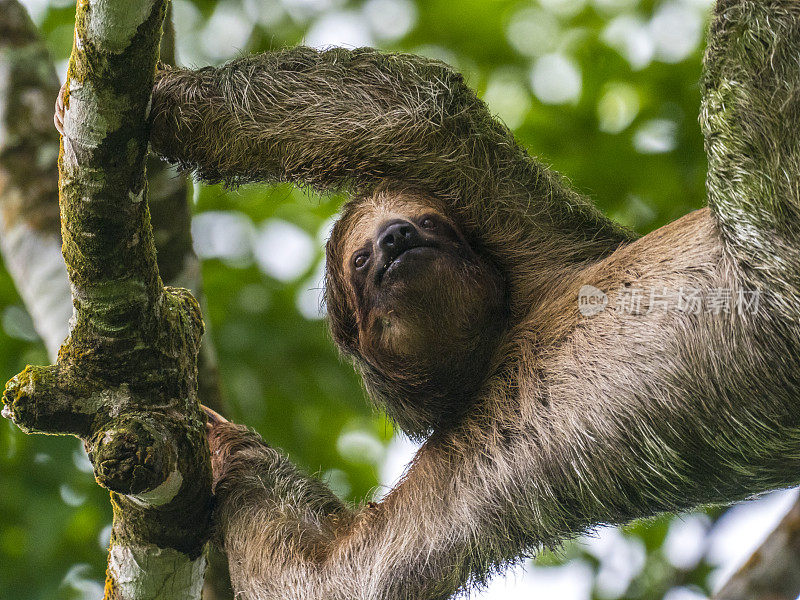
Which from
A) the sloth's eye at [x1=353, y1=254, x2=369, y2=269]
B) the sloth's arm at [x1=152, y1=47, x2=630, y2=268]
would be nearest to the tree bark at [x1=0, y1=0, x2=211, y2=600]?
the sloth's arm at [x1=152, y1=47, x2=630, y2=268]

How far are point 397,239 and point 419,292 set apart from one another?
0.42 m

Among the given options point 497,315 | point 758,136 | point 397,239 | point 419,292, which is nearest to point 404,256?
point 397,239

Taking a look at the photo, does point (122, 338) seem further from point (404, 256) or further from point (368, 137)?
point (368, 137)

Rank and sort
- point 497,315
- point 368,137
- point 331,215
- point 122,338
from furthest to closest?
1. point 331,215
2. point 497,315
3. point 368,137
4. point 122,338

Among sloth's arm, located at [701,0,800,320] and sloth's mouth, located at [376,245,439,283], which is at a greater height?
sloth's arm, located at [701,0,800,320]

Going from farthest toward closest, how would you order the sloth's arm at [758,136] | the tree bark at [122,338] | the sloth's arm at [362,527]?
the sloth's arm at [362,527], the tree bark at [122,338], the sloth's arm at [758,136]

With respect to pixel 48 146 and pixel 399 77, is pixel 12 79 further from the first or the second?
pixel 399 77

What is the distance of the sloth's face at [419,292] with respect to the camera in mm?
6445

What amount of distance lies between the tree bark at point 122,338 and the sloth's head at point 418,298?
54.0 inches

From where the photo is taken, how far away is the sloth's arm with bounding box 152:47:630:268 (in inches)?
256

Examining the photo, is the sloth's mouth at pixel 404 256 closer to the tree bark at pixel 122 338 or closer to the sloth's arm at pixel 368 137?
the sloth's arm at pixel 368 137

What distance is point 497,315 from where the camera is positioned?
6.81 m

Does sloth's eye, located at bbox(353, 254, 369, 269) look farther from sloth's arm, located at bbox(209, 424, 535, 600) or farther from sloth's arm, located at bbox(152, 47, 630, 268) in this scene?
sloth's arm, located at bbox(209, 424, 535, 600)

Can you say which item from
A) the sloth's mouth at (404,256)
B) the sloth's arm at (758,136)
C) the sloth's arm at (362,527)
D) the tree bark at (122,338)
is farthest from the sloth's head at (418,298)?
the sloth's arm at (758,136)
